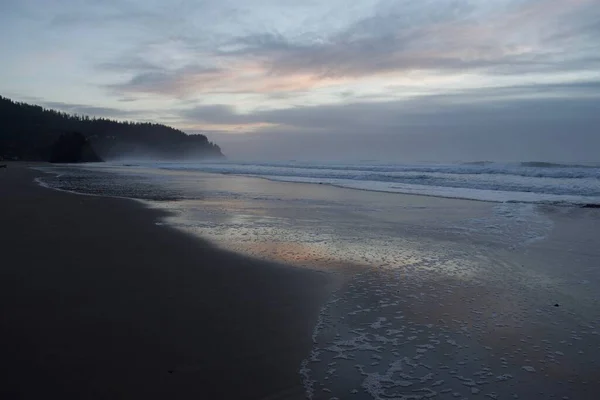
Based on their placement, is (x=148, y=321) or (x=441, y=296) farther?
(x=441, y=296)

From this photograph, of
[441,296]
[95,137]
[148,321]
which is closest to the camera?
[148,321]

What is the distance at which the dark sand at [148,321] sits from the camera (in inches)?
114

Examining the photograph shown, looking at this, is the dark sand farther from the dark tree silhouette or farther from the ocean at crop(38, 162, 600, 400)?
the dark tree silhouette

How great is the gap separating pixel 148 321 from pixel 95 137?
132419mm

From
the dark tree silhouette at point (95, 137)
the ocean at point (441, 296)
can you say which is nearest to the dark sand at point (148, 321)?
the ocean at point (441, 296)

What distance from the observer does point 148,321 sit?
3934 millimetres

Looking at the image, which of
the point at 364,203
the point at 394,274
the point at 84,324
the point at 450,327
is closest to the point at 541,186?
the point at 364,203

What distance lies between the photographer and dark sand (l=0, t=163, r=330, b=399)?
2902 mm

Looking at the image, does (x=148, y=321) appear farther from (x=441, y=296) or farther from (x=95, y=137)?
(x=95, y=137)

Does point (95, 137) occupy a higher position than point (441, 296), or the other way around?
point (95, 137)

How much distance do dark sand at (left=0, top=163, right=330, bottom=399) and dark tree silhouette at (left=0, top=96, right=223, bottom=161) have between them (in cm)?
10065

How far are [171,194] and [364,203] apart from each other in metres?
7.36

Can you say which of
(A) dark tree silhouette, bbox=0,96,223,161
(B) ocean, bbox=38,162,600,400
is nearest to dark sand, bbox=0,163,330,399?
(B) ocean, bbox=38,162,600,400

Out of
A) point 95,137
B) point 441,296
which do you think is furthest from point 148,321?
point 95,137
